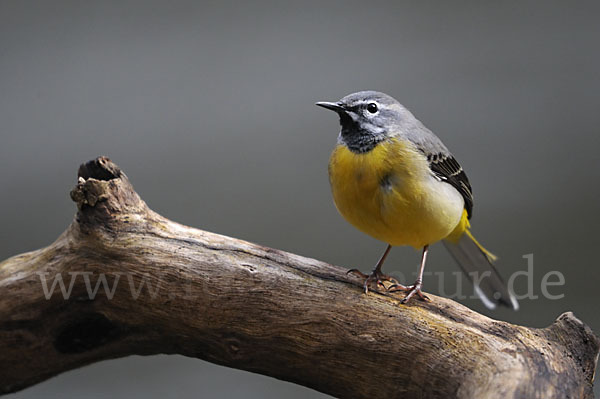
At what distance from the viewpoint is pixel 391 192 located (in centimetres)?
278

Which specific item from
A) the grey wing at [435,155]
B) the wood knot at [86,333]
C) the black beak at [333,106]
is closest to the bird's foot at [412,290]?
the grey wing at [435,155]

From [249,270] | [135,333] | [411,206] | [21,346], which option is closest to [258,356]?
[249,270]

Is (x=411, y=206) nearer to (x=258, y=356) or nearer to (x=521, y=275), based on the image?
(x=258, y=356)

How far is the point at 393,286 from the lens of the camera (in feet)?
9.95

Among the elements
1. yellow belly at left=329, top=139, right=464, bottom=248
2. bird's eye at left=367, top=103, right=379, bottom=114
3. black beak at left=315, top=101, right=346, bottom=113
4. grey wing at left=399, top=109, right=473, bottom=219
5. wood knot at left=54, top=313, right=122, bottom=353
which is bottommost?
wood knot at left=54, top=313, right=122, bottom=353

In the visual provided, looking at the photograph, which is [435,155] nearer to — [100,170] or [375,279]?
[375,279]

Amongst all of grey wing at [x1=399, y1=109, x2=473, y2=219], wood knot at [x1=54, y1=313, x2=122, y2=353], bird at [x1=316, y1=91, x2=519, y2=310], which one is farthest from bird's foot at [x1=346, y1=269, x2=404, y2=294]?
wood knot at [x1=54, y1=313, x2=122, y2=353]

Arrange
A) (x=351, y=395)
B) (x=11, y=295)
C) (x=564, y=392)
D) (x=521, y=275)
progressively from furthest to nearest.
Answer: (x=521, y=275)
(x=11, y=295)
(x=351, y=395)
(x=564, y=392)

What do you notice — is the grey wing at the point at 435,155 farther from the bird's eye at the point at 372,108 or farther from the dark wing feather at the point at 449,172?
the bird's eye at the point at 372,108

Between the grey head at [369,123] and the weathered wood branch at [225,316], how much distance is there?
65cm

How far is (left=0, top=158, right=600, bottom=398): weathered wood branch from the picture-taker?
2619 millimetres

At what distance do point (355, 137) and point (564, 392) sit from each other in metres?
1.41

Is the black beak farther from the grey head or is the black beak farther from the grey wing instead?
the grey wing

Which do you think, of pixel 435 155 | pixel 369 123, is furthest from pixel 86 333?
pixel 435 155
